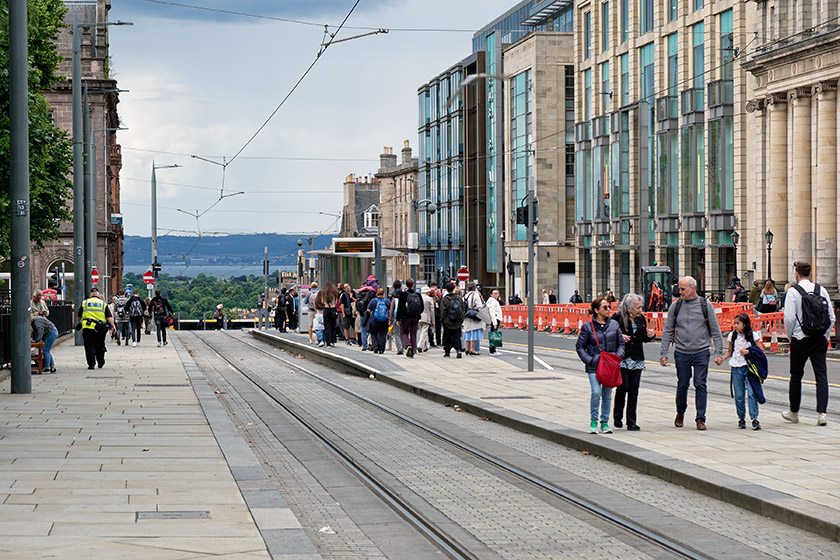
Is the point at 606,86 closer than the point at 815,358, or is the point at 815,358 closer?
the point at 815,358

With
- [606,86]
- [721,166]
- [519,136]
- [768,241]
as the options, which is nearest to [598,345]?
[768,241]

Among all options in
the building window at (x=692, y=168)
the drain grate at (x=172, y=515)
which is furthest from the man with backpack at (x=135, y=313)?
the drain grate at (x=172, y=515)

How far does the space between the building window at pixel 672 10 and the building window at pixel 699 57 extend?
1763mm

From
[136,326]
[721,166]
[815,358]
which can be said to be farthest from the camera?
[721,166]

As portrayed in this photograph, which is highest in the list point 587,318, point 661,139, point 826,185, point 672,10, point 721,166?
point 672,10

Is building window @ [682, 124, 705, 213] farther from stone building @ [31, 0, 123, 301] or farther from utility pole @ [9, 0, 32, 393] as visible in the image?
utility pole @ [9, 0, 32, 393]

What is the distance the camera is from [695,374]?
1341 cm

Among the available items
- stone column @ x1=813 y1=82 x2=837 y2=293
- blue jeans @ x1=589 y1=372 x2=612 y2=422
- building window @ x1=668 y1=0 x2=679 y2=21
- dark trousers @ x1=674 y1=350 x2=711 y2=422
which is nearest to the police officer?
blue jeans @ x1=589 y1=372 x2=612 y2=422

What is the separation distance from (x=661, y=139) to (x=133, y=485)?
157 feet

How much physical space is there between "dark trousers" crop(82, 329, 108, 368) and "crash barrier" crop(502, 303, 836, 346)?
1197cm

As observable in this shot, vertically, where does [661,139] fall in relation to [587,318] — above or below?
above

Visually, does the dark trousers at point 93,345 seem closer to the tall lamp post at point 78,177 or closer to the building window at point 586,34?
the tall lamp post at point 78,177

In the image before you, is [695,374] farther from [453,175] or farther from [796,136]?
[453,175]

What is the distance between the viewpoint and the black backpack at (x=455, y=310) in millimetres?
26750
